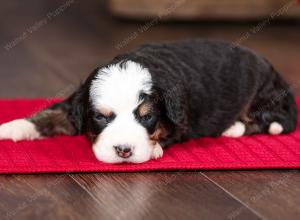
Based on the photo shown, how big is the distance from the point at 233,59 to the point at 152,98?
95 cm

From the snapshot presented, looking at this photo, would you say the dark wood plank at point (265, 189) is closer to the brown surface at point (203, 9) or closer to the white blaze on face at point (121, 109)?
the white blaze on face at point (121, 109)

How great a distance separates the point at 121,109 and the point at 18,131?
0.89m

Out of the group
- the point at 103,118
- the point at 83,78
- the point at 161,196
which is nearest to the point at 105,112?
the point at 103,118

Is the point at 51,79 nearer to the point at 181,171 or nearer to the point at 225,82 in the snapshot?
the point at 225,82

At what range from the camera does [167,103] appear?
395cm

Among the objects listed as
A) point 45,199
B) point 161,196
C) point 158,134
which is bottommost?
point 161,196

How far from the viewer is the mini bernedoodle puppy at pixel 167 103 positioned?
3729mm

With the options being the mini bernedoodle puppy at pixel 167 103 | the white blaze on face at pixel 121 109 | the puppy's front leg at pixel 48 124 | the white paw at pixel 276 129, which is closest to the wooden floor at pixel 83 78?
the white blaze on face at pixel 121 109

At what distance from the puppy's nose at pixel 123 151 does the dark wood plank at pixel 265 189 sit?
0.51 m

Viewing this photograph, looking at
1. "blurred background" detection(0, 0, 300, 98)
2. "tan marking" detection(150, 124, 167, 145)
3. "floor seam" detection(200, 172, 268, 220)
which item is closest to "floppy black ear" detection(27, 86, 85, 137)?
"tan marking" detection(150, 124, 167, 145)

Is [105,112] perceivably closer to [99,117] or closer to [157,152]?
[99,117]

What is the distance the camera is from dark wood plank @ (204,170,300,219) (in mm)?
3340

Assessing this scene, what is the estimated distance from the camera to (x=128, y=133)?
3.65 m

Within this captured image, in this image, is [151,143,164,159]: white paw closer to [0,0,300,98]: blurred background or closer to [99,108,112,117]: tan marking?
[99,108,112,117]: tan marking
